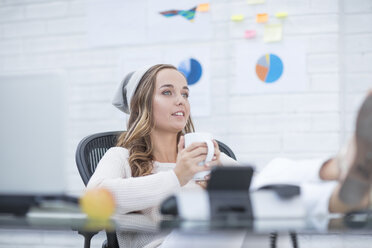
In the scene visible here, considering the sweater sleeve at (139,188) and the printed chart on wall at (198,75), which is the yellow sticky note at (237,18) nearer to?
the printed chart on wall at (198,75)

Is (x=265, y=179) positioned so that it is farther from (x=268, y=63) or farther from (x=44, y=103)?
(x=268, y=63)

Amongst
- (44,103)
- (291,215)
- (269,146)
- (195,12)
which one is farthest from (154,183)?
(195,12)

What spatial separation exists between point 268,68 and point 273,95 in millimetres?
141

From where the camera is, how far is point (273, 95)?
2588 millimetres

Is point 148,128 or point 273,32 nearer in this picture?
point 148,128

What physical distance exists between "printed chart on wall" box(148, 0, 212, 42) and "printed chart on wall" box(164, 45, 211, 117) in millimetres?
83

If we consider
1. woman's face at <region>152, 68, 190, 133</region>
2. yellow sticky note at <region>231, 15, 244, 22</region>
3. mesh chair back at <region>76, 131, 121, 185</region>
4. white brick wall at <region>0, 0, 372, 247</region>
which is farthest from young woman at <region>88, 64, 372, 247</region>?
yellow sticky note at <region>231, 15, 244, 22</region>

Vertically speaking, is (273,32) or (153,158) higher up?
(273,32)

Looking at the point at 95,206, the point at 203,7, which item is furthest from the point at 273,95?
the point at 95,206

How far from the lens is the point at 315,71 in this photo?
254 cm

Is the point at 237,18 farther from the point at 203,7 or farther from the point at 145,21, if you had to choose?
the point at 145,21

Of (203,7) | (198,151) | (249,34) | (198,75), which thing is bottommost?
(198,151)

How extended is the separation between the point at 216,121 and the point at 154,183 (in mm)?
1648

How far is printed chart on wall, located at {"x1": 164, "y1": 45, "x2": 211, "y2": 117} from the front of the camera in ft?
8.80
